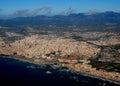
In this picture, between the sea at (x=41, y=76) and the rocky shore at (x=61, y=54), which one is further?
the rocky shore at (x=61, y=54)

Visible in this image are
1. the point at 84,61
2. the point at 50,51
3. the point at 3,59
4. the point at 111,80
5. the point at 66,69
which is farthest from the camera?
the point at 50,51

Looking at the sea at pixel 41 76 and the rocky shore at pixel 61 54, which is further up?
the rocky shore at pixel 61 54

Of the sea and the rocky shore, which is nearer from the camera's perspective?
the sea

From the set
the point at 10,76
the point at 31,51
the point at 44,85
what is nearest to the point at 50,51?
the point at 31,51

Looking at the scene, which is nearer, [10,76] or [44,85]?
[44,85]

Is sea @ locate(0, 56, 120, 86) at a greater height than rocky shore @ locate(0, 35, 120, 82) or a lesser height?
lesser

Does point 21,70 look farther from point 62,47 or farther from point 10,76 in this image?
point 62,47

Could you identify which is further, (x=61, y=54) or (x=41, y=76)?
(x=61, y=54)

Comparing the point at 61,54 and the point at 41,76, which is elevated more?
the point at 61,54
